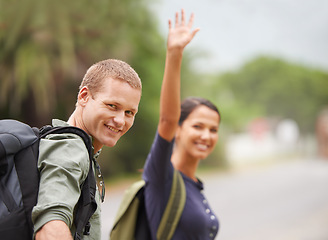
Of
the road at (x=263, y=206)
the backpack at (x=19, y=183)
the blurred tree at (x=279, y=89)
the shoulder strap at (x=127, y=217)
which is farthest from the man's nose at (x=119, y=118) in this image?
the blurred tree at (x=279, y=89)

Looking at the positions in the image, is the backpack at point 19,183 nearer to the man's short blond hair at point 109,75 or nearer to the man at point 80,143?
the man at point 80,143

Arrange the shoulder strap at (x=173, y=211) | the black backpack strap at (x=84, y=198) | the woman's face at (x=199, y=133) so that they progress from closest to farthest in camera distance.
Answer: the black backpack strap at (x=84, y=198)
the shoulder strap at (x=173, y=211)
the woman's face at (x=199, y=133)

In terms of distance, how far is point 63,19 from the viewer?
9352mm

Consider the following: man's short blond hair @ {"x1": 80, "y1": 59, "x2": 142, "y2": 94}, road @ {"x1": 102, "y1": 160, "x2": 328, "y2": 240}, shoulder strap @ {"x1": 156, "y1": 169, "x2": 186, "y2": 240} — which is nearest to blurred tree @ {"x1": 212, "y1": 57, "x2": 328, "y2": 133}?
road @ {"x1": 102, "y1": 160, "x2": 328, "y2": 240}

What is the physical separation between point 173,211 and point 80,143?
40.3 inches

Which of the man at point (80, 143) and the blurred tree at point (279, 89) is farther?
the blurred tree at point (279, 89)

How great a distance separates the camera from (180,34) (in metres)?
1.85

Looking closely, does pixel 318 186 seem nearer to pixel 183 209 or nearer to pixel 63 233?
pixel 183 209

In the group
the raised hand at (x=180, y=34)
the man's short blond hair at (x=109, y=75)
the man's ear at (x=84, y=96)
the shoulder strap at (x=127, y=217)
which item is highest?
the raised hand at (x=180, y=34)

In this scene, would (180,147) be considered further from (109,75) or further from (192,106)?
(109,75)

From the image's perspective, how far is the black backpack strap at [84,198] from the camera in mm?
1093

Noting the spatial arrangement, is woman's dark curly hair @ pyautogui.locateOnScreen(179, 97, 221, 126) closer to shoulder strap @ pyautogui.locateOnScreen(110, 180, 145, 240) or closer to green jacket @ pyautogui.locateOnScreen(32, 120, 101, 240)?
shoulder strap @ pyautogui.locateOnScreen(110, 180, 145, 240)

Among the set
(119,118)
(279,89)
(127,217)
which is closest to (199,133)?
(127,217)

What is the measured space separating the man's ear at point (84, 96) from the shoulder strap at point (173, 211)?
3.07ft
